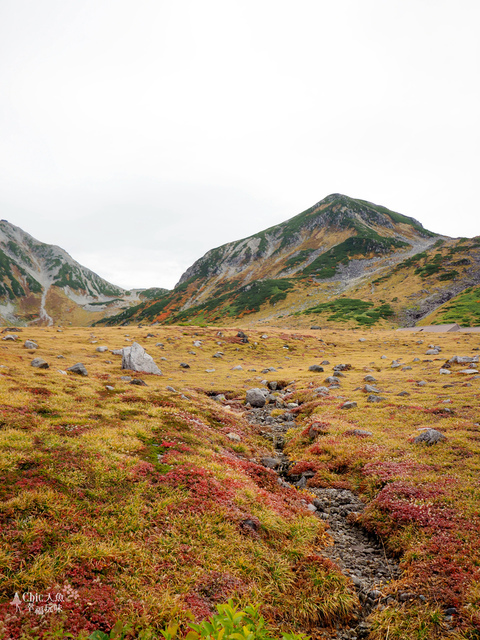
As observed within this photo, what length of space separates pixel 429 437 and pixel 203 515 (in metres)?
10.9

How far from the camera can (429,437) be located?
498 inches

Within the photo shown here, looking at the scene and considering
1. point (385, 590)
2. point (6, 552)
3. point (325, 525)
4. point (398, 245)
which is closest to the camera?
point (6, 552)

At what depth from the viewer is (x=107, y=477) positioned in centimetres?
850

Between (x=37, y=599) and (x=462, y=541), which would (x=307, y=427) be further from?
(x=37, y=599)

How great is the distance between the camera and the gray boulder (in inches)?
932

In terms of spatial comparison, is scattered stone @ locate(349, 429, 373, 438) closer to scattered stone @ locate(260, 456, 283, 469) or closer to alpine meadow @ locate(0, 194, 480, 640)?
alpine meadow @ locate(0, 194, 480, 640)

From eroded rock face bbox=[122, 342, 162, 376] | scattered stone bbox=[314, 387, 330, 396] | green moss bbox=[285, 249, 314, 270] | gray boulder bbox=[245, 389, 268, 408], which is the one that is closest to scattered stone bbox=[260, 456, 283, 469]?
gray boulder bbox=[245, 389, 268, 408]

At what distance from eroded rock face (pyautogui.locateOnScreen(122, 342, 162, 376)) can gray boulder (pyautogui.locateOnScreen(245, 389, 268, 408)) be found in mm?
12452

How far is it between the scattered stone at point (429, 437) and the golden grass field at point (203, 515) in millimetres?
299

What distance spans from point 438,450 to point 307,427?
6798mm

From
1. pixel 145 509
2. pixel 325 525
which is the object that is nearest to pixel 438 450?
pixel 325 525

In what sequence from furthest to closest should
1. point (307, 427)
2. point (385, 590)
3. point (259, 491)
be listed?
point (307, 427) < point (259, 491) < point (385, 590)

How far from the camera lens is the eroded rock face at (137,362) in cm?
3053

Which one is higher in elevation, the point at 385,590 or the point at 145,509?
the point at 145,509
